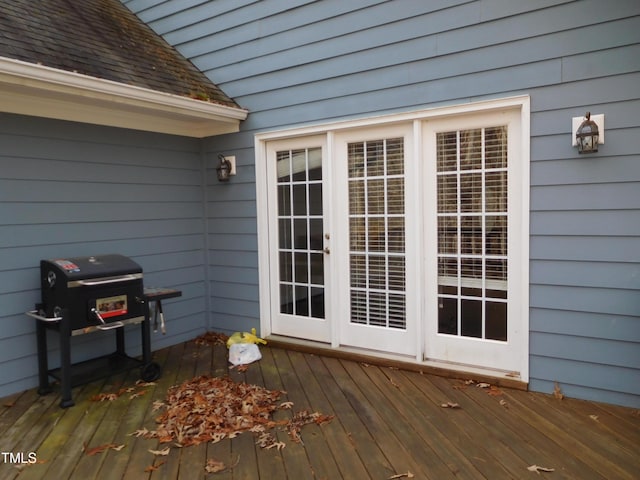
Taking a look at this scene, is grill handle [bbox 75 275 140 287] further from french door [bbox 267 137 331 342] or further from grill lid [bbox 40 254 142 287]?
french door [bbox 267 137 331 342]

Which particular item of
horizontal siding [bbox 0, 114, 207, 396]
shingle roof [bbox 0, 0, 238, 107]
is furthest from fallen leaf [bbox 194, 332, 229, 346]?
shingle roof [bbox 0, 0, 238, 107]

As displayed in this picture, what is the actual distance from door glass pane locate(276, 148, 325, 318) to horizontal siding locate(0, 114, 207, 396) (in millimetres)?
938

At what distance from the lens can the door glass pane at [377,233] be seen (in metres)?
3.71

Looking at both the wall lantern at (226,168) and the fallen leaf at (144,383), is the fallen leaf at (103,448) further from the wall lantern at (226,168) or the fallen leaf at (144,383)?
the wall lantern at (226,168)

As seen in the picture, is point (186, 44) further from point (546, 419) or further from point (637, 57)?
point (546, 419)

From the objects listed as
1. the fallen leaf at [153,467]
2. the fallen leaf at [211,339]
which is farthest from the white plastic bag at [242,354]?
the fallen leaf at [153,467]

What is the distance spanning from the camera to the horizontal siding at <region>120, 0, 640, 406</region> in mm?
2850

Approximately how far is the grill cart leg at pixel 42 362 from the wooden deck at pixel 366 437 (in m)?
0.07

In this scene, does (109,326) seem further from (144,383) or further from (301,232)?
(301,232)

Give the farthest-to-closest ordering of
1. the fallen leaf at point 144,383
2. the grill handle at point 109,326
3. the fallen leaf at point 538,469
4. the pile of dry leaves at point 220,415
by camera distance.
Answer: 1. the fallen leaf at point 144,383
2. the grill handle at point 109,326
3. the pile of dry leaves at point 220,415
4. the fallen leaf at point 538,469

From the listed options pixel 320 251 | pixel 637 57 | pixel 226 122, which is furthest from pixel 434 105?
pixel 226 122

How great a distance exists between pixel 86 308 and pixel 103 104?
1580mm

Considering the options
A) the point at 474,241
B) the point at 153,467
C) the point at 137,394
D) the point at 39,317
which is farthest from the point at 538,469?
the point at 39,317

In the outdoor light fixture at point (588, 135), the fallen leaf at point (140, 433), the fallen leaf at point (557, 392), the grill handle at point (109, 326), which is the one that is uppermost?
the outdoor light fixture at point (588, 135)
